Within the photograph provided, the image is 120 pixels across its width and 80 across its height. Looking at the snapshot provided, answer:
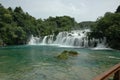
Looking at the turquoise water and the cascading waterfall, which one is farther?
Result: the cascading waterfall

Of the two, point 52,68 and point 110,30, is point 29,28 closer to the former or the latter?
point 110,30

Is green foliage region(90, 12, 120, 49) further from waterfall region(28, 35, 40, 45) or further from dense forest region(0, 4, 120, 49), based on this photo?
waterfall region(28, 35, 40, 45)

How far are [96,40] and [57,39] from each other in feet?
50.3

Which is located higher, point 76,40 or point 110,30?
point 110,30

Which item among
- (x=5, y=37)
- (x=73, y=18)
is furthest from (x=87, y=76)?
(x=73, y=18)

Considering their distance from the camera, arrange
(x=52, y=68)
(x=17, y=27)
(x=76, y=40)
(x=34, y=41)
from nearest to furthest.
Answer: (x=52, y=68), (x=76, y=40), (x=17, y=27), (x=34, y=41)

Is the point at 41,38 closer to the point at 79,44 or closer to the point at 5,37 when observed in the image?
the point at 5,37

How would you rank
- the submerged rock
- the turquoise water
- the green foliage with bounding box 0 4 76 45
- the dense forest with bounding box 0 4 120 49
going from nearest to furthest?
the turquoise water → the submerged rock → the dense forest with bounding box 0 4 120 49 → the green foliage with bounding box 0 4 76 45

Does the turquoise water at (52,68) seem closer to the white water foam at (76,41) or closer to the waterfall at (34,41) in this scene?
the white water foam at (76,41)

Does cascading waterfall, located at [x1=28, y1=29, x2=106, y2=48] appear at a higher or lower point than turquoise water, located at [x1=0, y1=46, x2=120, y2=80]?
higher

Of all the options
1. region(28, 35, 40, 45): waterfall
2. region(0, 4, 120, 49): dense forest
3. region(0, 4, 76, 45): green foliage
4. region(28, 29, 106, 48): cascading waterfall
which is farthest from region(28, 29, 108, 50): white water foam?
region(0, 4, 76, 45): green foliage

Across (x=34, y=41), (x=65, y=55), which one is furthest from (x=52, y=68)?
(x=34, y=41)

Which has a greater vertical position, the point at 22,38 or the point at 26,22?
the point at 26,22

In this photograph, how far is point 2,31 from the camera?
56688mm
